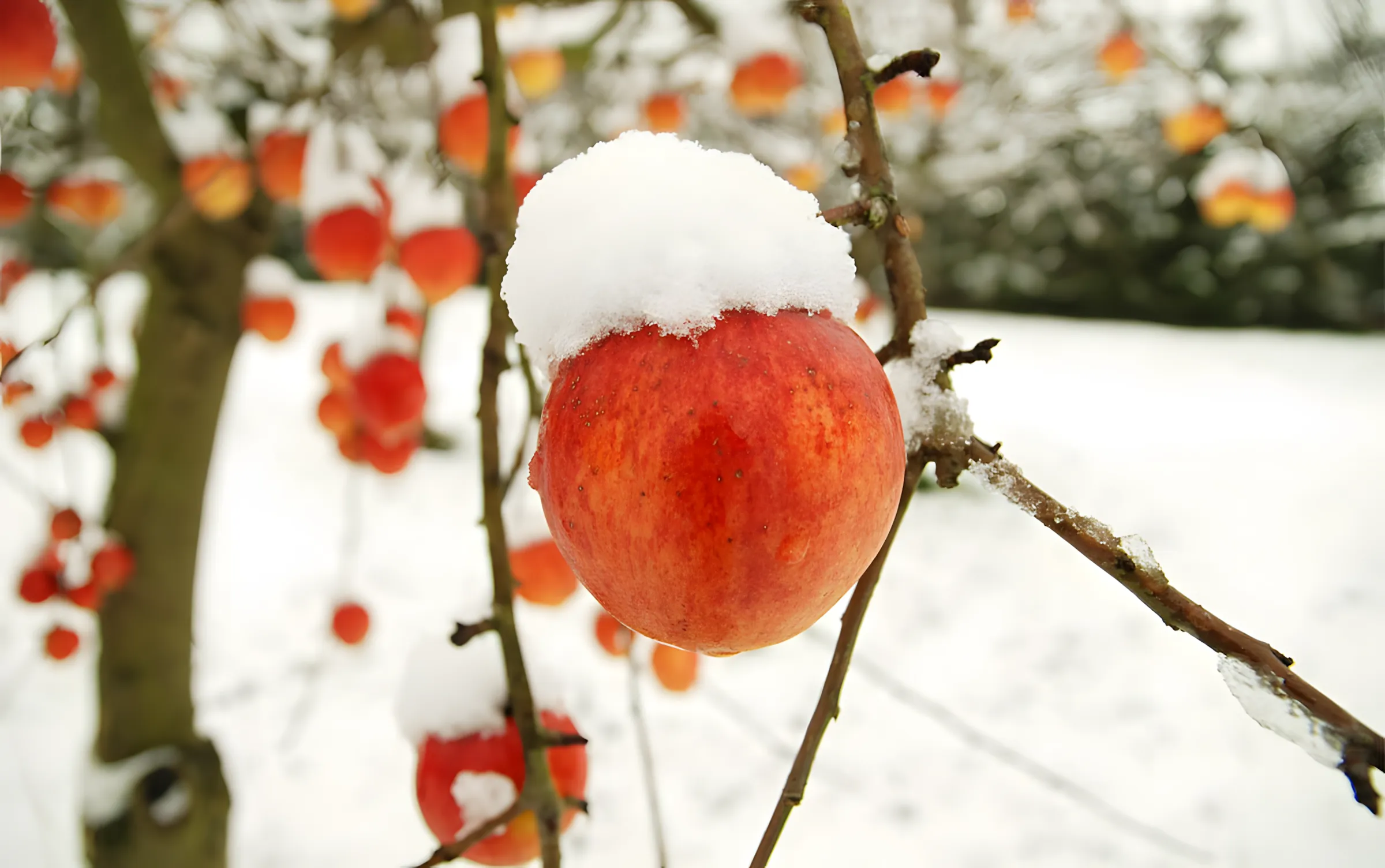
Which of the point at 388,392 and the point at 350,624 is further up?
the point at 388,392

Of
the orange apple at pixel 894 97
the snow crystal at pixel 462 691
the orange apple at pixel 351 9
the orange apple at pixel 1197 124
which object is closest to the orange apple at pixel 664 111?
the orange apple at pixel 894 97

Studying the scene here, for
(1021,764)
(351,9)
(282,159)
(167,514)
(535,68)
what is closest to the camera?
(1021,764)

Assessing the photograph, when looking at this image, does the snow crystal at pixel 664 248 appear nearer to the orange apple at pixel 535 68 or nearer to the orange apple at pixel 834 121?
the orange apple at pixel 535 68

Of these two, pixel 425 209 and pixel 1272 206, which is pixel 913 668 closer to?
pixel 1272 206

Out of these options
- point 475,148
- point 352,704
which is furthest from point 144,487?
point 352,704

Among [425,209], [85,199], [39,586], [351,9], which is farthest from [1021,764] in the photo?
[85,199]

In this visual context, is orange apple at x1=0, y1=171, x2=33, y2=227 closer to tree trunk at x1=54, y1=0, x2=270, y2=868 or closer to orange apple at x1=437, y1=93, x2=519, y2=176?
tree trunk at x1=54, y1=0, x2=270, y2=868
